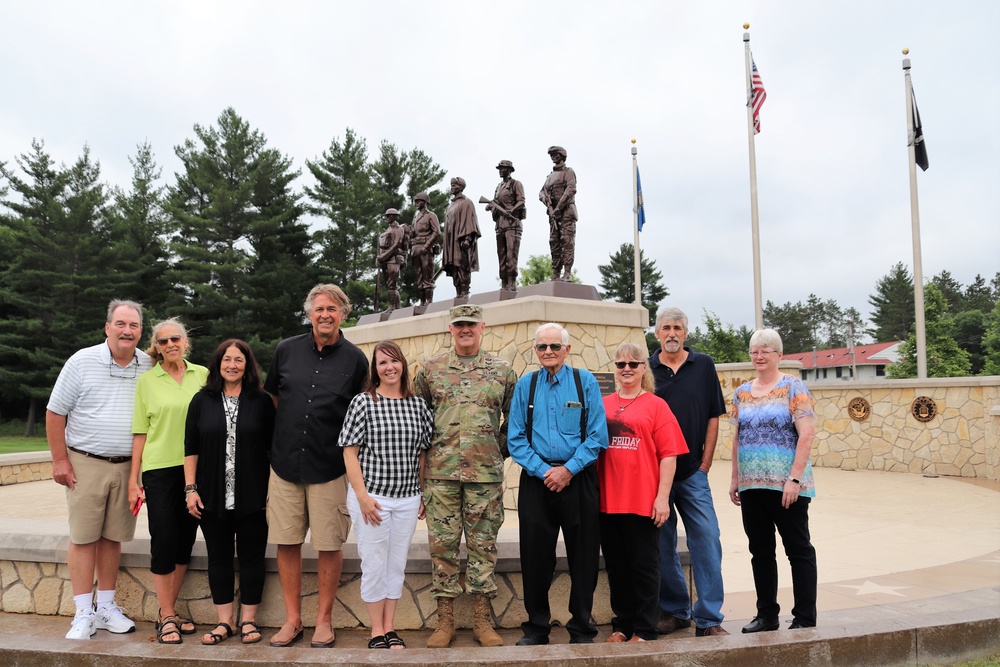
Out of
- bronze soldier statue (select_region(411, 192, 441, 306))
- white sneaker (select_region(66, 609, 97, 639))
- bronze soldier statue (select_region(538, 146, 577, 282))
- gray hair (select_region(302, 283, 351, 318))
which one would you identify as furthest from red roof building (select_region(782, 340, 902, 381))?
white sneaker (select_region(66, 609, 97, 639))

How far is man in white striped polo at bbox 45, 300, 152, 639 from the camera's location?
340cm

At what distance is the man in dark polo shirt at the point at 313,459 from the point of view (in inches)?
131

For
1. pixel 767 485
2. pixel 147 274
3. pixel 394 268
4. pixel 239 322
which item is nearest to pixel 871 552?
pixel 767 485

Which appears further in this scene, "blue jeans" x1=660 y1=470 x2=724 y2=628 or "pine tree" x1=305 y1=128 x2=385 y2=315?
"pine tree" x1=305 y1=128 x2=385 y2=315

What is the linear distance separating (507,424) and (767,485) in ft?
4.07

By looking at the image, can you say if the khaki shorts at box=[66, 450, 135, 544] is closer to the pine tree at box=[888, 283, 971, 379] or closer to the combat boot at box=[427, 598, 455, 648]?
the combat boot at box=[427, 598, 455, 648]

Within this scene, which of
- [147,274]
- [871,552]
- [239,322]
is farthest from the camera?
[147,274]

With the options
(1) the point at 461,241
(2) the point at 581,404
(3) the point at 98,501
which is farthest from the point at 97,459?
(1) the point at 461,241

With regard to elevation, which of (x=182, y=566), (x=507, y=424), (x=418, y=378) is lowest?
(x=182, y=566)

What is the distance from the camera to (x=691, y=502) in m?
3.45

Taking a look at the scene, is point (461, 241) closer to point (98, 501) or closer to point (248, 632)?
point (98, 501)

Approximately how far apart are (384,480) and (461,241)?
6.45 m

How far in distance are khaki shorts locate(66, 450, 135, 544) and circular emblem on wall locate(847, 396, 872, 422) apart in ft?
39.1

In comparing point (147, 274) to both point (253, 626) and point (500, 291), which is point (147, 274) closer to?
point (500, 291)
